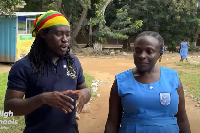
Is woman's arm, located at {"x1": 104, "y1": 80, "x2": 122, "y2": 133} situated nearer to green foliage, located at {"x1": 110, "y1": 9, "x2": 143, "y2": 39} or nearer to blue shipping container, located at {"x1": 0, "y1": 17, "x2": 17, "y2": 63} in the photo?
blue shipping container, located at {"x1": 0, "y1": 17, "x2": 17, "y2": 63}

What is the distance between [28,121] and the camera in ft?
6.18

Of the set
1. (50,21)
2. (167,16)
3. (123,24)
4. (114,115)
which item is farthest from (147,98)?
(167,16)

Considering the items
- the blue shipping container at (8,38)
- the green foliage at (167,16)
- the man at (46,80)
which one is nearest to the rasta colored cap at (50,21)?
the man at (46,80)

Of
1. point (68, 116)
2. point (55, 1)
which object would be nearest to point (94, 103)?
point (68, 116)

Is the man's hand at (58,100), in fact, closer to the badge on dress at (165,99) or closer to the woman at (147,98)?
the woman at (147,98)

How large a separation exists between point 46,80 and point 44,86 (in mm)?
42

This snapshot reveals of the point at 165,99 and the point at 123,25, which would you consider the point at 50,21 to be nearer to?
the point at 165,99

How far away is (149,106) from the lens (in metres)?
1.71

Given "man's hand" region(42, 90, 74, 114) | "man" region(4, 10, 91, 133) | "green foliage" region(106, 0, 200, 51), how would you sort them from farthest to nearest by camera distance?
"green foliage" region(106, 0, 200, 51)
"man" region(4, 10, 91, 133)
"man's hand" region(42, 90, 74, 114)

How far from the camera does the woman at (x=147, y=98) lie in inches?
67.7

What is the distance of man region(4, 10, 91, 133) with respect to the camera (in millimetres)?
1757

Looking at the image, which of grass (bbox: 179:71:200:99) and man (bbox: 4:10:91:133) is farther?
grass (bbox: 179:71:200:99)

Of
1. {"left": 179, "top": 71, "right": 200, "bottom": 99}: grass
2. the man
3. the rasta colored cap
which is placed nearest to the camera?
the man

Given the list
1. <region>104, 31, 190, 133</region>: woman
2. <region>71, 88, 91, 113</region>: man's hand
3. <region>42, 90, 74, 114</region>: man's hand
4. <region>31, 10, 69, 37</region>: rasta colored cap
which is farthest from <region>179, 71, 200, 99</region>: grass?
<region>42, 90, 74, 114</region>: man's hand
